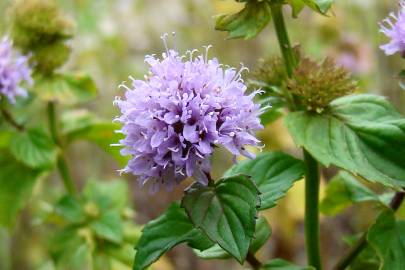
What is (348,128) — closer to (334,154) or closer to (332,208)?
(334,154)

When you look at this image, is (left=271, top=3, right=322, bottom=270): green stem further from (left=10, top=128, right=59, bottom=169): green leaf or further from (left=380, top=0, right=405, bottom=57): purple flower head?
(left=10, top=128, right=59, bottom=169): green leaf

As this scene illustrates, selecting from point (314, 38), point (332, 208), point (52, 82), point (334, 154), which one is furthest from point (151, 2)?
point (334, 154)

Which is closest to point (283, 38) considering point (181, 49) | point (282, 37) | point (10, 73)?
point (282, 37)

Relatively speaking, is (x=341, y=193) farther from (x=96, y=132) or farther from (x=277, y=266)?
(x=96, y=132)

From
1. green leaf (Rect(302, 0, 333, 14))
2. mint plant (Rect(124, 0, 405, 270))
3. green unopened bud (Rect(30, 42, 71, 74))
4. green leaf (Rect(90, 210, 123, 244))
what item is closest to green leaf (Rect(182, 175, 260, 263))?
mint plant (Rect(124, 0, 405, 270))

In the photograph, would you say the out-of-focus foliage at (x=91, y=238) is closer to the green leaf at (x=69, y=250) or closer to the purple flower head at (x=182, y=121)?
the green leaf at (x=69, y=250)
